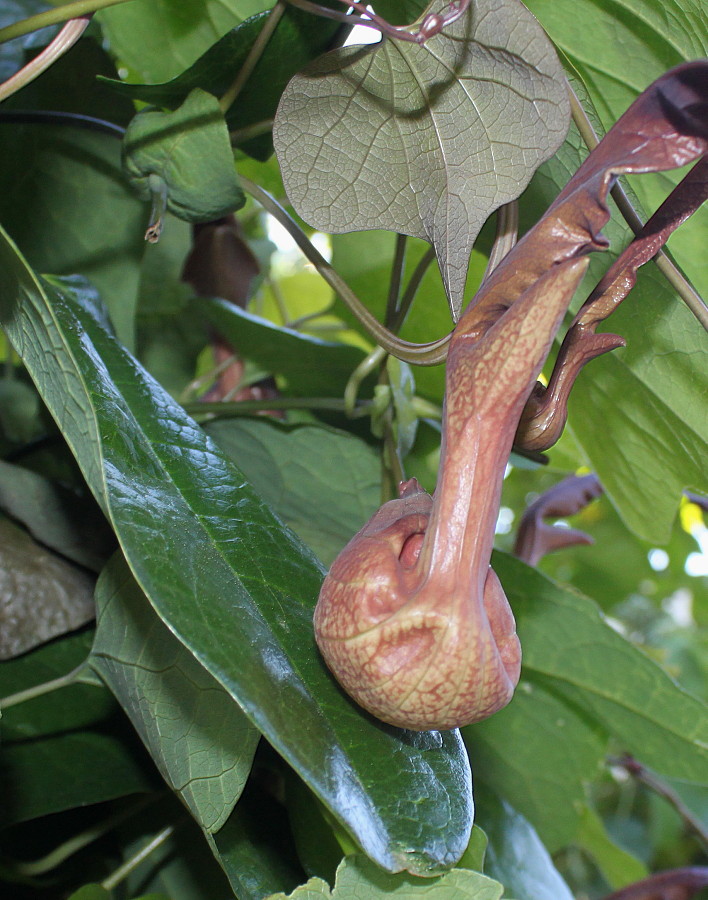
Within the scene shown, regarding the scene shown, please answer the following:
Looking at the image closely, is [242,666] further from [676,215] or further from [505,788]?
[505,788]

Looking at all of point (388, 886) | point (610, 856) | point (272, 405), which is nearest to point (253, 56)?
point (272, 405)

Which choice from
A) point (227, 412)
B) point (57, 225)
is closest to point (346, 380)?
point (227, 412)

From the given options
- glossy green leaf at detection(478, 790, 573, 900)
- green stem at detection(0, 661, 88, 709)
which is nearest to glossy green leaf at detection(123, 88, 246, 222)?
green stem at detection(0, 661, 88, 709)

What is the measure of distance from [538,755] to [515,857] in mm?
122

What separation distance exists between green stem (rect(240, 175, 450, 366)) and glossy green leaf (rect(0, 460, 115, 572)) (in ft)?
0.65

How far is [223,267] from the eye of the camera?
24.6 inches

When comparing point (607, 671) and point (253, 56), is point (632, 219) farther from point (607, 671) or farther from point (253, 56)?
point (607, 671)

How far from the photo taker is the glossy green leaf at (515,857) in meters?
0.49

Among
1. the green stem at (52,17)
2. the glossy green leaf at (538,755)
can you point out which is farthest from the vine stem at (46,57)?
the glossy green leaf at (538,755)

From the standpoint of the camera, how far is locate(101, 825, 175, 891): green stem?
1.45 feet

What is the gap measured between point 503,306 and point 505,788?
0.50m

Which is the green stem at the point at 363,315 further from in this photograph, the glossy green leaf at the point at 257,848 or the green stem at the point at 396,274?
the glossy green leaf at the point at 257,848

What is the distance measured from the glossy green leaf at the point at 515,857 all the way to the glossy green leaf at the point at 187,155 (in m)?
0.40

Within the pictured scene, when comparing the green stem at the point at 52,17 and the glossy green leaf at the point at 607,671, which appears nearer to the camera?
the green stem at the point at 52,17
